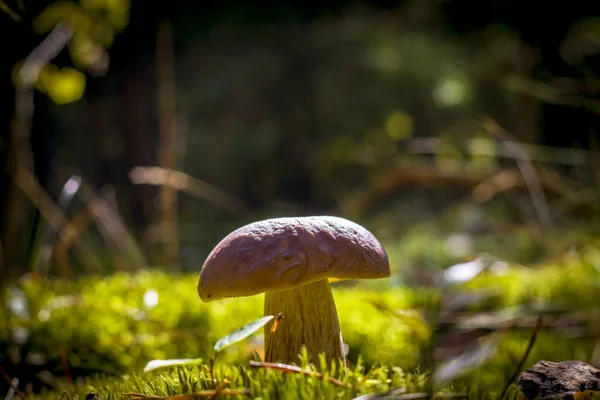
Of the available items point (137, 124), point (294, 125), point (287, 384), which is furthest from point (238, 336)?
point (294, 125)

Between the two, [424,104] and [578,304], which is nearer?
[578,304]

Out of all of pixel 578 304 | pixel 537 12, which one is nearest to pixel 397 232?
pixel 537 12

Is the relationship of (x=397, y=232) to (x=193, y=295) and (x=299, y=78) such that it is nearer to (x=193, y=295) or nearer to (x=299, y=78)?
(x=193, y=295)

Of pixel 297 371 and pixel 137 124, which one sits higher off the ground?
pixel 137 124

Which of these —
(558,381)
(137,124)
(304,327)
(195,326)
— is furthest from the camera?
(137,124)

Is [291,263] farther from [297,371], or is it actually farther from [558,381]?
[558,381]

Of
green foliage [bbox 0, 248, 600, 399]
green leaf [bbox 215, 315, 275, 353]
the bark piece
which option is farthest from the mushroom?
the bark piece

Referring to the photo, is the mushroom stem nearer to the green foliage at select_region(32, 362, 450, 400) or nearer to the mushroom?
the mushroom
